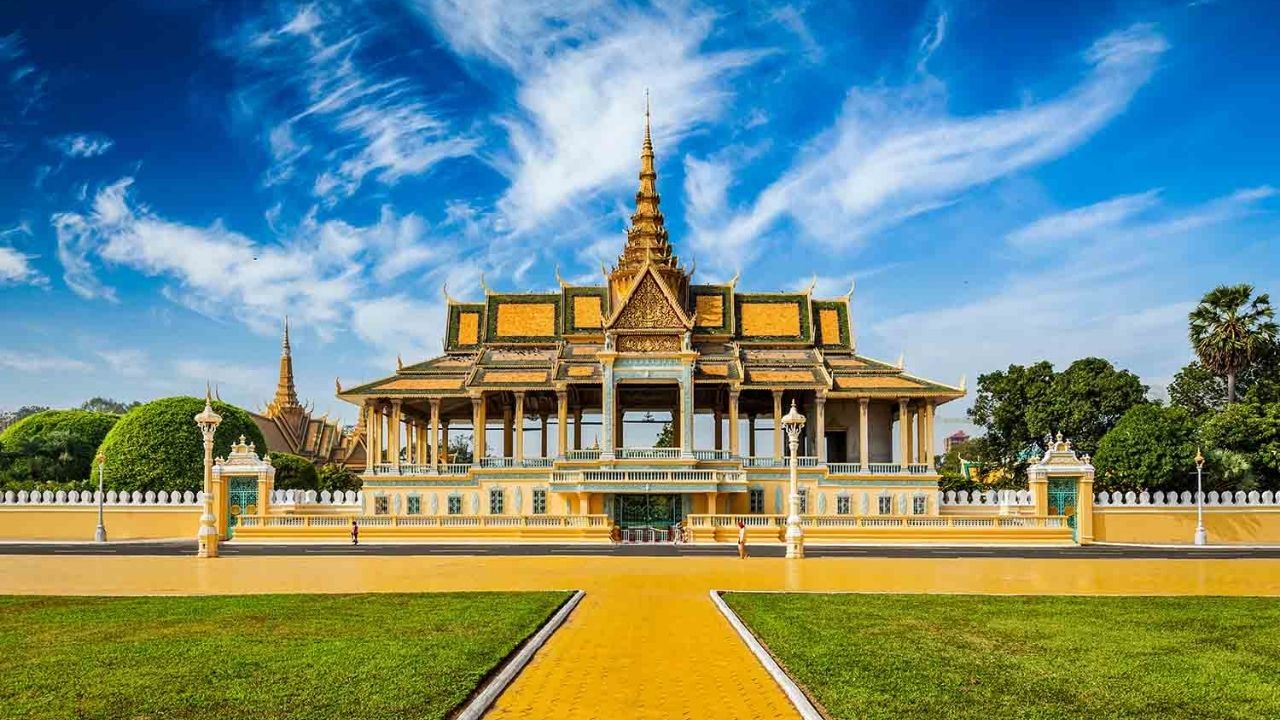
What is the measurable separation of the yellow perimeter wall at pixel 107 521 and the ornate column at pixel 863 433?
1157 inches

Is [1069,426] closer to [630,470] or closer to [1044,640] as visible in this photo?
[630,470]

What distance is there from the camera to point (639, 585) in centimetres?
2142

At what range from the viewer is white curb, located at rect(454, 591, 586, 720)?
9695 mm

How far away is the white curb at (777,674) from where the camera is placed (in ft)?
31.9

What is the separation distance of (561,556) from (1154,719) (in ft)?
74.7

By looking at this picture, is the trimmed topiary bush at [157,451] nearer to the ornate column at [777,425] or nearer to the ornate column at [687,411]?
the ornate column at [687,411]

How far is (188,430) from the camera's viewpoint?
195 ft

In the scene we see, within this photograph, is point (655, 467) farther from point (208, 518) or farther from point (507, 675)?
point (507, 675)

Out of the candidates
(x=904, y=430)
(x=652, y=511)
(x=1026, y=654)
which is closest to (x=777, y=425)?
(x=904, y=430)

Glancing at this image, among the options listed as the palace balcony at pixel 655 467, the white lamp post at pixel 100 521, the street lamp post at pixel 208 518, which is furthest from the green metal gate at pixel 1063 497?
the white lamp post at pixel 100 521

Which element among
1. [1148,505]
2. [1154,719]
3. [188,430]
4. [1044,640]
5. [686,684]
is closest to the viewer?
[1154,719]

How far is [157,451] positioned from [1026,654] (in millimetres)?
55069

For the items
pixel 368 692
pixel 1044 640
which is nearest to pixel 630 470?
pixel 1044 640

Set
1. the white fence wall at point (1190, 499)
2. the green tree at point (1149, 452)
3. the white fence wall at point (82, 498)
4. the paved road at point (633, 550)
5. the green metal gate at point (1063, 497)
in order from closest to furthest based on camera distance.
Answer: the paved road at point (633, 550) → the white fence wall at point (1190, 499) → the green metal gate at point (1063, 497) → the white fence wall at point (82, 498) → the green tree at point (1149, 452)
